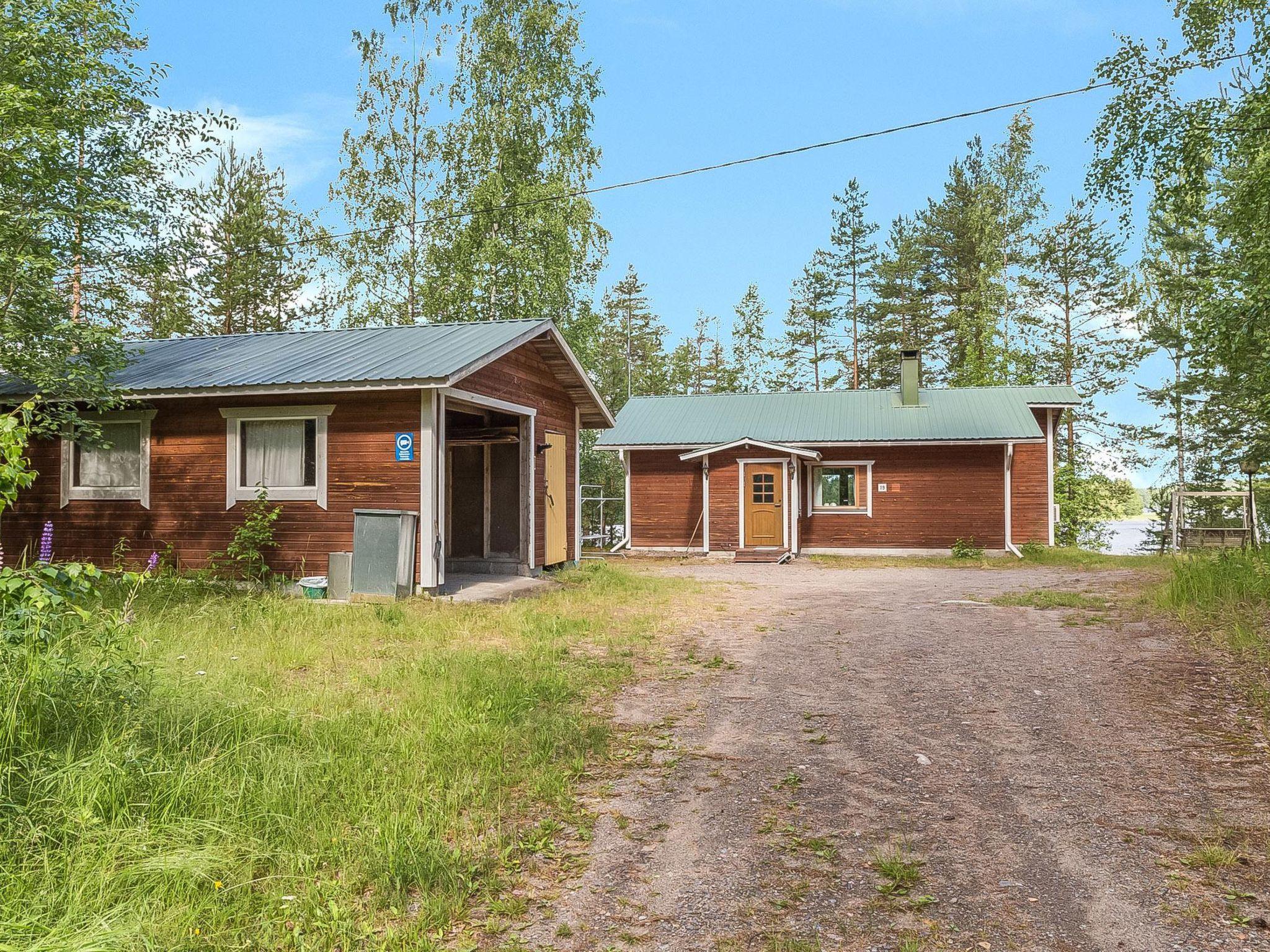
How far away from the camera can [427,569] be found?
1099 centimetres

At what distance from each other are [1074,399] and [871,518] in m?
6.53

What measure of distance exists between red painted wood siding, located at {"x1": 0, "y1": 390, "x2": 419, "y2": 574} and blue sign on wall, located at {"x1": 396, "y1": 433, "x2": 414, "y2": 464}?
0.09 metres

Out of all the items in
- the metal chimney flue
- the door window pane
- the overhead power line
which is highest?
the overhead power line

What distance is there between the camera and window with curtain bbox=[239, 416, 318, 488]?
11594 mm

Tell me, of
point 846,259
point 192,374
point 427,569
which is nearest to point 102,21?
point 192,374

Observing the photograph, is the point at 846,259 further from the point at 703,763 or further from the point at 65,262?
the point at 703,763

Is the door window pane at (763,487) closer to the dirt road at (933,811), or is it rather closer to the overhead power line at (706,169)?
the overhead power line at (706,169)

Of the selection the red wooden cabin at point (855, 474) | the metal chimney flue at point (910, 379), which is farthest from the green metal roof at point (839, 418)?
the metal chimney flue at point (910, 379)

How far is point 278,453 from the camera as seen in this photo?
38.3 ft

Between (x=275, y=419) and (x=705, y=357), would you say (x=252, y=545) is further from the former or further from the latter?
(x=705, y=357)

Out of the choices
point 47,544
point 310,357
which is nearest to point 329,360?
point 310,357

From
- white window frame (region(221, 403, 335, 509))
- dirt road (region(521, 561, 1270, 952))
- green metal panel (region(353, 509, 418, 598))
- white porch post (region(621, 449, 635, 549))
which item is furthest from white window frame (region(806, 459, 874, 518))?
white window frame (region(221, 403, 335, 509))

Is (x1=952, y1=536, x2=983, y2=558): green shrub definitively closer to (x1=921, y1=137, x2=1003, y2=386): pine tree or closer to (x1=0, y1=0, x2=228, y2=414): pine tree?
(x1=921, y1=137, x2=1003, y2=386): pine tree

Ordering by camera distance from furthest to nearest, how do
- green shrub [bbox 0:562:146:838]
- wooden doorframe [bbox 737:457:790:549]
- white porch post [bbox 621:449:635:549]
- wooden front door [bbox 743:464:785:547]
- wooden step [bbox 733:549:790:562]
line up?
white porch post [bbox 621:449:635:549] < wooden front door [bbox 743:464:785:547] < wooden doorframe [bbox 737:457:790:549] < wooden step [bbox 733:549:790:562] < green shrub [bbox 0:562:146:838]
